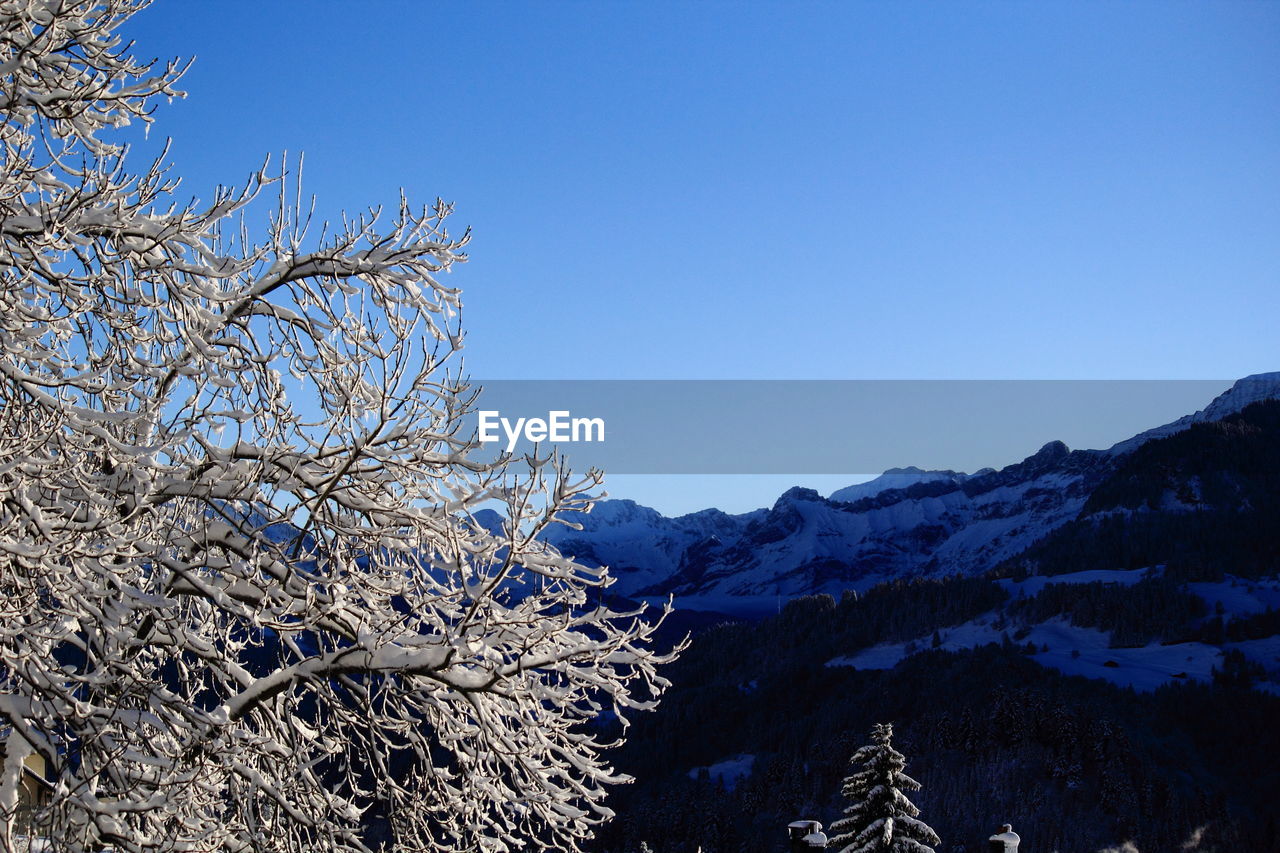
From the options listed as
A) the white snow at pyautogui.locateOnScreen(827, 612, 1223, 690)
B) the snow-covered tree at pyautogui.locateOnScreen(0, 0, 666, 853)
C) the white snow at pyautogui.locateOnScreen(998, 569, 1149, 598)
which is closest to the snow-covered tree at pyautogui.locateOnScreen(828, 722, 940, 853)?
the snow-covered tree at pyautogui.locateOnScreen(0, 0, 666, 853)

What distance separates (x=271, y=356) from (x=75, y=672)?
6.02 feet

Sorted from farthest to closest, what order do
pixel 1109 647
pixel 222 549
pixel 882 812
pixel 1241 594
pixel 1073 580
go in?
pixel 1073 580, pixel 1241 594, pixel 1109 647, pixel 882 812, pixel 222 549

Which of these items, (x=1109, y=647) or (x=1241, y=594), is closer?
(x=1109, y=647)

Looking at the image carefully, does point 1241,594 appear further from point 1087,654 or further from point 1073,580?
point 1087,654

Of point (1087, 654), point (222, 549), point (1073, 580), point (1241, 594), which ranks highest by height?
point (1073, 580)

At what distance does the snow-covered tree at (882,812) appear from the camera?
1572 cm

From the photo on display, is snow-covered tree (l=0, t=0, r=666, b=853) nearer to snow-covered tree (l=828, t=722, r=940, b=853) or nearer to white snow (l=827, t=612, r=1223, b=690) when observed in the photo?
snow-covered tree (l=828, t=722, r=940, b=853)

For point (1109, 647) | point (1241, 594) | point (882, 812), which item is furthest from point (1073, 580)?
point (882, 812)

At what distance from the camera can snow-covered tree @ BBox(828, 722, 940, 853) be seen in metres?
15.7

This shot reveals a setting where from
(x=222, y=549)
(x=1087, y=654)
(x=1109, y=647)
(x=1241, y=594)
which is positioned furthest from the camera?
(x=1241, y=594)

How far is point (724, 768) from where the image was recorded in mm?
122812

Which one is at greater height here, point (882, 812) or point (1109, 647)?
point (882, 812)

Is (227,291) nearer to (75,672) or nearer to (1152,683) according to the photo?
(75,672)

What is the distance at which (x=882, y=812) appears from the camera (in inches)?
634
